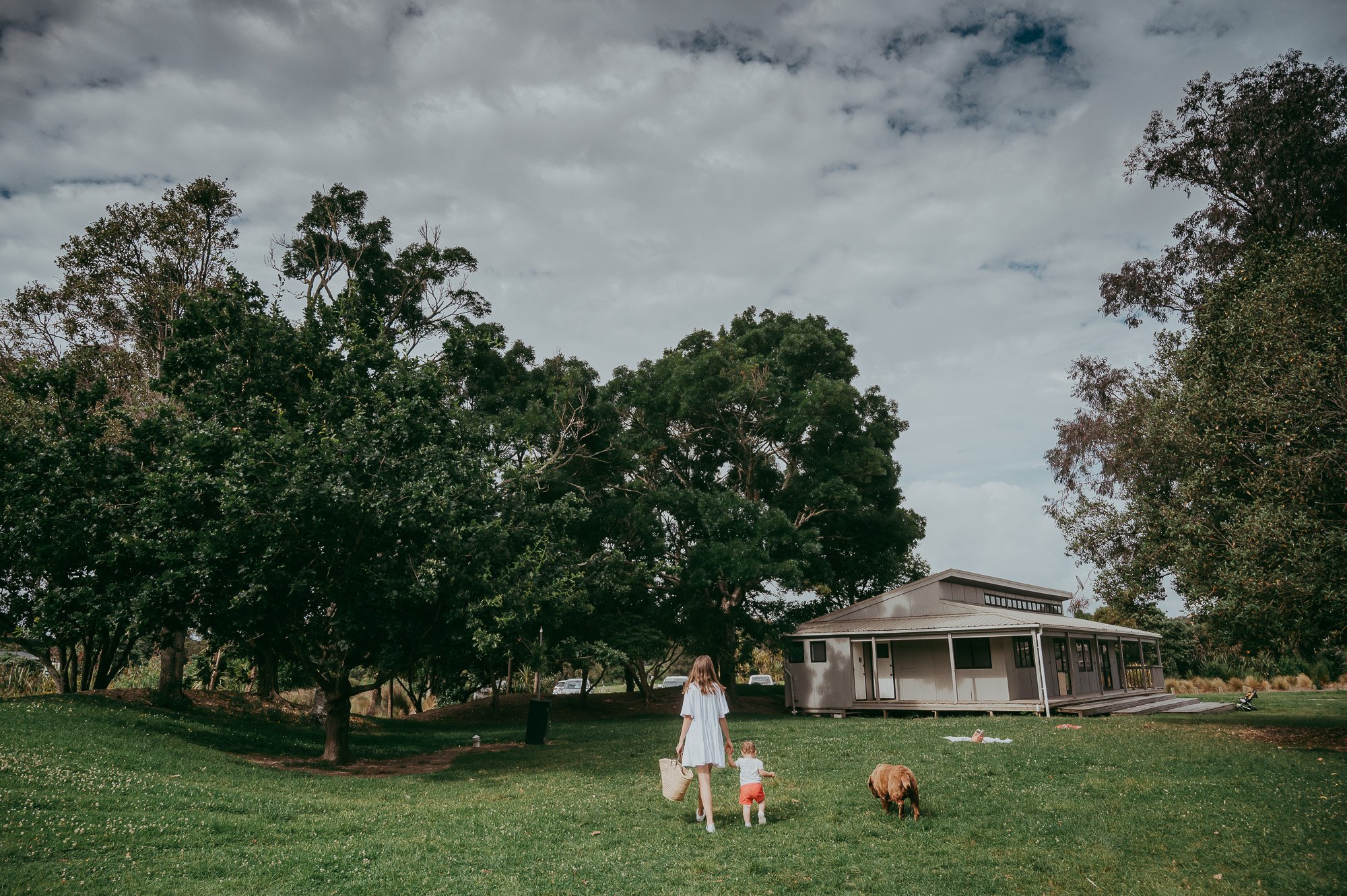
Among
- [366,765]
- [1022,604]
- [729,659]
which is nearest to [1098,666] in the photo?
[1022,604]

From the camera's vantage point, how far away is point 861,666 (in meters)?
30.0

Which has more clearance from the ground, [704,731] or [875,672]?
[704,731]

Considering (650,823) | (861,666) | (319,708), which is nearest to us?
(650,823)

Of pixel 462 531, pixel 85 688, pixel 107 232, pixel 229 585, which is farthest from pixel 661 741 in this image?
pixel 107 232

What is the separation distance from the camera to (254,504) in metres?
13.5

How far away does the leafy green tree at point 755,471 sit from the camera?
29.4 metres

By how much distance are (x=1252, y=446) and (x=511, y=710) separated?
101 feet

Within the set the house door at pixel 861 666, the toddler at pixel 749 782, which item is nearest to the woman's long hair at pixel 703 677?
the toddler at pixel 749 782

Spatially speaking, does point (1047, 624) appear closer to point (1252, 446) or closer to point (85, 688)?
point (1252, 446)

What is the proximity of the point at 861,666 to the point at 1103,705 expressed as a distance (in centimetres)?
843

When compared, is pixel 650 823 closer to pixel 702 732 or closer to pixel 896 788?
pixel 702 732

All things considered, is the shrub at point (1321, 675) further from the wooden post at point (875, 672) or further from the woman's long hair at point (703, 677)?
the woman's long hair at point (703, 677)

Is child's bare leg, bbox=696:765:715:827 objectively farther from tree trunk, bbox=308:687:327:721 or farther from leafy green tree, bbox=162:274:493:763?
tree trunk, bbox=308:687:327:721

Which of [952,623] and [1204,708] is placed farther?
[1204,708]
